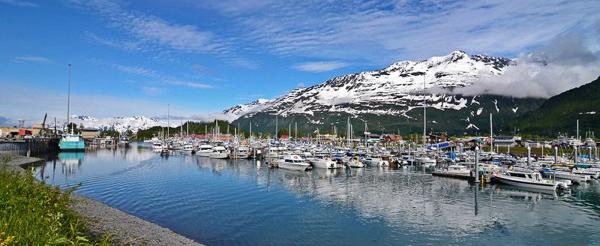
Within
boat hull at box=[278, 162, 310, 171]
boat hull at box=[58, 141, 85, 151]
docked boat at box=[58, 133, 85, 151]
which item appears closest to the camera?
boat hull at box=[278, 162, 310, 171]

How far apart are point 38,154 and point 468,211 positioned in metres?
125

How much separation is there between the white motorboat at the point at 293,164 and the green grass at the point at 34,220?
6999cm

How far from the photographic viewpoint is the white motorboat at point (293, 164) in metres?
88.9

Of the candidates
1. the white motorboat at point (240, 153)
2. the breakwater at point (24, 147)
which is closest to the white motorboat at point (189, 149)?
the white motorboat at point (240, 153)

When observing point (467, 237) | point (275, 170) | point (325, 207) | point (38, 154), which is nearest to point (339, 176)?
point (275, 170)

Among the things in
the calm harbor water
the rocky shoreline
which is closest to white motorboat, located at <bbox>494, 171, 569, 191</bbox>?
the calm harbor water

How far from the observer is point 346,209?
45125 millimetres

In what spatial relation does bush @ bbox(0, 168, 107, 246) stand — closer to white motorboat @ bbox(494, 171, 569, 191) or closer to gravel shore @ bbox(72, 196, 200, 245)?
gravel shore @ bbox(72, 196, 200, 245)

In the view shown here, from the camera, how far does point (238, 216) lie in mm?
40906

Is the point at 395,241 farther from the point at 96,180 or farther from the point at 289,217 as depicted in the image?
the point at 96,180

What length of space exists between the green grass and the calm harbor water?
4.21 m

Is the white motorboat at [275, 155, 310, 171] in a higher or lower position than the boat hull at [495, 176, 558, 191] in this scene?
higher

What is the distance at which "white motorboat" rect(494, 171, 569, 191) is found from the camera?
203ft

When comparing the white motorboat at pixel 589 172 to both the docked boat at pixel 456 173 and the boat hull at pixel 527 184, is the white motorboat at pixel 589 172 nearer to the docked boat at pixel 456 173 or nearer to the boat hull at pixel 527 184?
the boat hull at pixel 527 184
